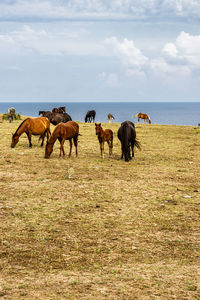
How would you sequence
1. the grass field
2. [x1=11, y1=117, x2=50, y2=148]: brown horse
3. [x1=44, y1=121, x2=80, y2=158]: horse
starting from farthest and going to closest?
1. [x1=11, y1=117, x2=50, y2=148]: brown horse
2. [x1=44, y1=121, x2=80, y2=158]: horse
3. the grass field

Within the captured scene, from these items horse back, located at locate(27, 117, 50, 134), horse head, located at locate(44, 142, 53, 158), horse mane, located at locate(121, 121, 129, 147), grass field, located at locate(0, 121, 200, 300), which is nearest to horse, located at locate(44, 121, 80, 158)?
horse head, located at locate(44, 142, 53, 158)

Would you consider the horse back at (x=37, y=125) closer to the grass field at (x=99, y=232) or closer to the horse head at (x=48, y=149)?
the horse head at (x=48, y=149)

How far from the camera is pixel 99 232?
6984 millimetres

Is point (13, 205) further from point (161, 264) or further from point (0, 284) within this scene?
point (161, 264)

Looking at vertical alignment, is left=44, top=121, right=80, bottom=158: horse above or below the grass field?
above

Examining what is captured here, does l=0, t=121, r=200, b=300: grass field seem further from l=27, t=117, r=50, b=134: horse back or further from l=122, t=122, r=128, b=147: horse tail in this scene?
l=27, t=117, r=50, b=134: horse back

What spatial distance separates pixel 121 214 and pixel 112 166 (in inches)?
235

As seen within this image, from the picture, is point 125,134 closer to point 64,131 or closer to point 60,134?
point 64,131

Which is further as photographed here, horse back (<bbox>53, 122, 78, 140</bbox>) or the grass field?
horse back (<bbox>53, 122, 78, 140</bbox>)

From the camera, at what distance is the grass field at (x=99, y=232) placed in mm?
4840

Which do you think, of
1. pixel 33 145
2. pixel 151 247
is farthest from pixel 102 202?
pixel 33 145

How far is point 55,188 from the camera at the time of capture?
1030cm

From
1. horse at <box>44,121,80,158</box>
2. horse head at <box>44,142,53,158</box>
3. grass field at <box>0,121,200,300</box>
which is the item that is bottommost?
grass field at <box>0,121,200,300</box>

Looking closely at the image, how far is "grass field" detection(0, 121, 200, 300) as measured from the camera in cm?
484
